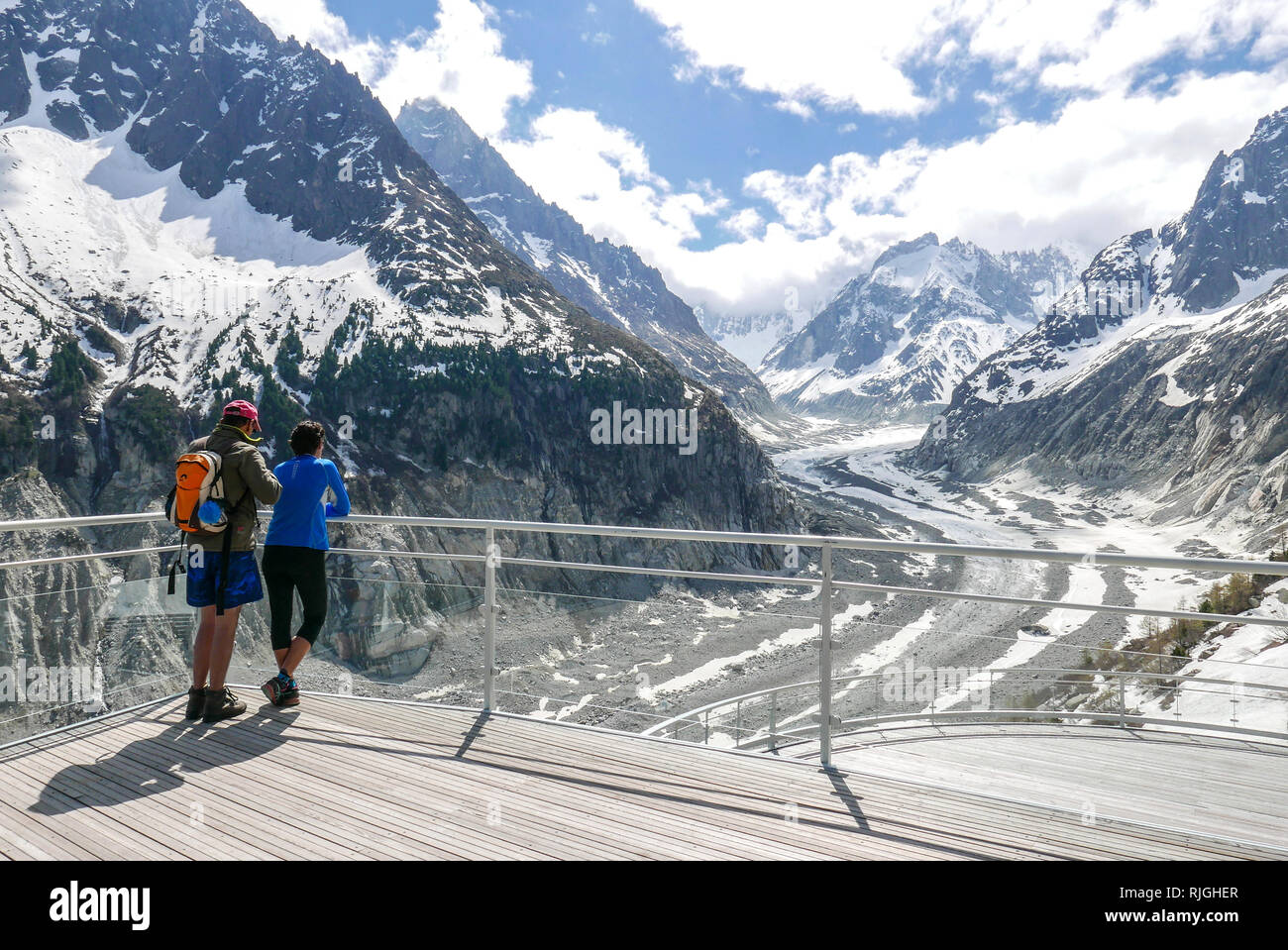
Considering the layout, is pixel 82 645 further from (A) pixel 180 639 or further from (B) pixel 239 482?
(B) pixel 239 482

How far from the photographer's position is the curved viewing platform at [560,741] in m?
4.12

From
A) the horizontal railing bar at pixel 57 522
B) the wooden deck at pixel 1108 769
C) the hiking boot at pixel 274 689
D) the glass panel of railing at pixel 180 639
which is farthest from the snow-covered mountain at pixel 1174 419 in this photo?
the horizontal railing bar at pixel 57 522

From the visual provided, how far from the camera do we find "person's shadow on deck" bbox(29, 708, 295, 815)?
4574mm

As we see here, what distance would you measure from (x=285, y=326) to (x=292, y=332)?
2.86 m

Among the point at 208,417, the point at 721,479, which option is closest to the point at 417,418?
the point at 208,417

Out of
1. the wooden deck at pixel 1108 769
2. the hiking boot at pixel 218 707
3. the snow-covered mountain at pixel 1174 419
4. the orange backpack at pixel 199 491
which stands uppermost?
the snow-covered mountain at pixel 1174 419

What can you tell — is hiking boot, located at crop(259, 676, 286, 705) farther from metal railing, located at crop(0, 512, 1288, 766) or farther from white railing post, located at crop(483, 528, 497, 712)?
white railing post, located at crop(483, 528, 497, 712)

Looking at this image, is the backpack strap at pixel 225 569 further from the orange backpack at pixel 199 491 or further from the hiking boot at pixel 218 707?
the hiking boot at pixel 218 707

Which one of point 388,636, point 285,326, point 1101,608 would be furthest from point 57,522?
point 285,326

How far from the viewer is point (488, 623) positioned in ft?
21.9

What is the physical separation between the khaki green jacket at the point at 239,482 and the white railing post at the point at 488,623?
1.76 m

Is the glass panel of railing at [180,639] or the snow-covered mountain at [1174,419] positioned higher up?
the snow-covered mountain at [1174,419]

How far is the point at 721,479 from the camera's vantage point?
97062 millimetres

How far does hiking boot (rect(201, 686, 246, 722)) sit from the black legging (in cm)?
56
